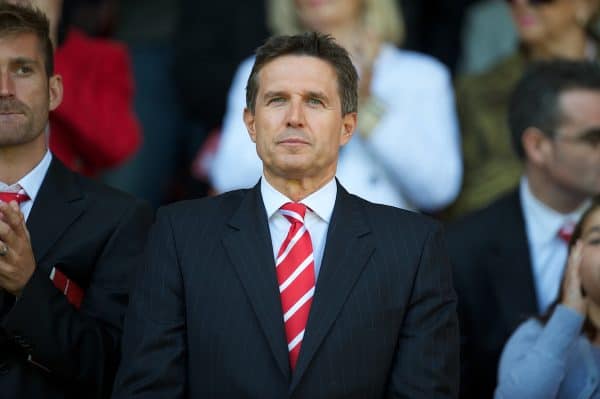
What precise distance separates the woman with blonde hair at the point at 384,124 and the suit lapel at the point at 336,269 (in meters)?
1.47

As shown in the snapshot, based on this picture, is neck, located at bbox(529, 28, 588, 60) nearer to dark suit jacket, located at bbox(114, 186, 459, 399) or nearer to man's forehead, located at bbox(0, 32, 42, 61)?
dark suit jacket, located at bbox(114, 186, 459, 399)

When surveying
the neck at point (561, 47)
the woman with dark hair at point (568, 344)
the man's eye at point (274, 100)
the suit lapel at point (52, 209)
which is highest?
the neck at point (561, 47)

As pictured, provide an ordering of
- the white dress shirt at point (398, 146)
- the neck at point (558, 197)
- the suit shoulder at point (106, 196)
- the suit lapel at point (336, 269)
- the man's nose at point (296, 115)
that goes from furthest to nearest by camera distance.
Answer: the white dress shirt at point (398, 146) → the neck at point (558, 197) → the suit shoulder at point (106, 196) → the man's nose at point (296, 115) → the suit lapel at point (336, 269)

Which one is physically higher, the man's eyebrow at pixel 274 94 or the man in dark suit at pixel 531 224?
the man's eyebrow at pixel 274 94

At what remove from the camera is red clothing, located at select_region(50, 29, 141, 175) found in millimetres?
4371

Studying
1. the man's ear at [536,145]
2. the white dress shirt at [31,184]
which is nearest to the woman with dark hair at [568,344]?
the man's ear at [536,145]

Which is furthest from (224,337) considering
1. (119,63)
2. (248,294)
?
(119,63)

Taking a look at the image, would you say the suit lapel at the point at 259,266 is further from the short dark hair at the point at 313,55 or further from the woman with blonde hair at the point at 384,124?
the woman with blonde hair at the point at 384,124

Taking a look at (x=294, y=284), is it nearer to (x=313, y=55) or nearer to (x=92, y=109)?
(x=313, y=55)

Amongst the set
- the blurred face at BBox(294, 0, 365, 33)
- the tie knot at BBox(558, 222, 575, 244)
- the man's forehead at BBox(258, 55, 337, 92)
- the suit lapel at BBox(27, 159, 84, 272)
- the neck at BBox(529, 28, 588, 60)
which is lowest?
the tie knot at BBox(558, 222, 575, 244)

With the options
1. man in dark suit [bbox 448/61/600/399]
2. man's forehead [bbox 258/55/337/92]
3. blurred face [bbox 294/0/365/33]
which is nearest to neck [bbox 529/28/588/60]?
man in dark suit [bbox 448/61/600/399]

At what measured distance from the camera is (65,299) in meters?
2.99

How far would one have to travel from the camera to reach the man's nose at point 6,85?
10.1ft

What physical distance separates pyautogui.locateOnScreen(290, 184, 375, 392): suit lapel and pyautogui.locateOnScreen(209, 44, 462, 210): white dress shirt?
1.47 metres
